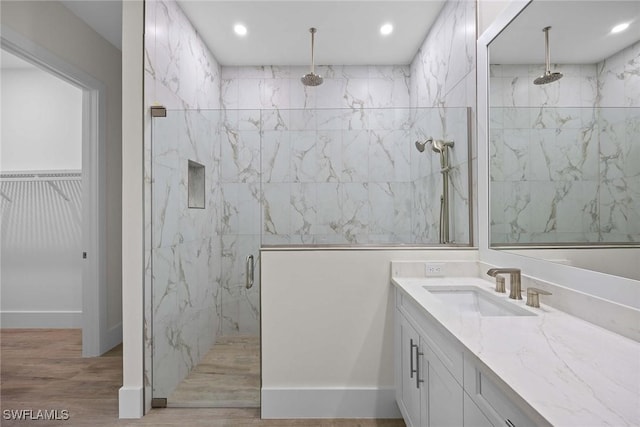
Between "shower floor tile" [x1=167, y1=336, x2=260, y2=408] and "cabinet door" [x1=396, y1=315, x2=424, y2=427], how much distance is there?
37.3 inches

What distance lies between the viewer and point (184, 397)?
7.70 ft

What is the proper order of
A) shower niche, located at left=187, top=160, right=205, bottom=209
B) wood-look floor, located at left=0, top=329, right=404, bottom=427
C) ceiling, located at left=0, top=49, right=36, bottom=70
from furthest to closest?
ceiling, located at left=0, top=49, right=36, bottom=70 → shower niche, located at left=187, top=160, right=205, bottom=209 → wood-look floor, located at left=0, top=329, right=404, bottom=427

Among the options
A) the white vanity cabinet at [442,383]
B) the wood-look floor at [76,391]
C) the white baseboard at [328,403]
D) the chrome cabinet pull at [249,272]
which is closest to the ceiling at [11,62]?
the wood-look floor at [76,391]

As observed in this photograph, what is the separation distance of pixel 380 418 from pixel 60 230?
3835mm

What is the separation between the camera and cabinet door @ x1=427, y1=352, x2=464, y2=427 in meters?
1.16

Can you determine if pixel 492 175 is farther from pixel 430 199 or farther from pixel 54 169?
pixel 54 169

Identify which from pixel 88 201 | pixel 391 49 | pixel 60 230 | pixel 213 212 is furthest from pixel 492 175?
pixel 60 230

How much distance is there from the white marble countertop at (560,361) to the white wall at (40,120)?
4294 mm

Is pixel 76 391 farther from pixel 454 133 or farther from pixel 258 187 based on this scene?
pixel 454 133

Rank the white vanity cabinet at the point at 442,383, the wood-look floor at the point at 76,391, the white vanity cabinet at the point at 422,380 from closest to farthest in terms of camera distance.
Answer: the white vanity cabinet at the point at 442,383 < the white vanity cabinet at the point at 422,380 < the wood-look floor at the point at 76,391

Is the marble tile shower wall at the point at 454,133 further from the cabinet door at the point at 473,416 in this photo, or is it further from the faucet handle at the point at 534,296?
the cabinet door at the point at 473,416

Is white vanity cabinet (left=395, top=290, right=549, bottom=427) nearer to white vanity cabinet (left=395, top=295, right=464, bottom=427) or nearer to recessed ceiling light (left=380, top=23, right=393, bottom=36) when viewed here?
white vanity cabinet (left=395, top=295, right=464, bottom=427)

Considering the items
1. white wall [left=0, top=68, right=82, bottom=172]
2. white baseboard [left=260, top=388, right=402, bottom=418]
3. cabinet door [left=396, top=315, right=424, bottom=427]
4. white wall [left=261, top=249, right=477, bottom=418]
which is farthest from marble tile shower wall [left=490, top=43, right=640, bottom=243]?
white wall [left=0, top=68, right=82, bottom=172]

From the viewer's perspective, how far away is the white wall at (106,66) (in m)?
2.78
